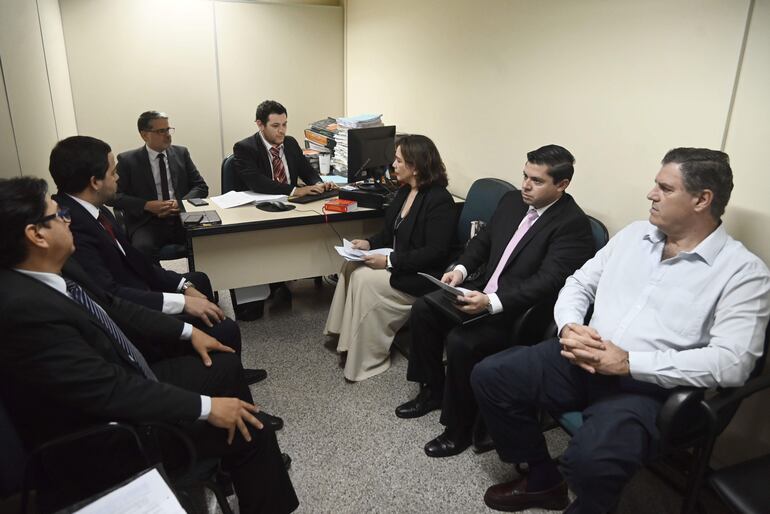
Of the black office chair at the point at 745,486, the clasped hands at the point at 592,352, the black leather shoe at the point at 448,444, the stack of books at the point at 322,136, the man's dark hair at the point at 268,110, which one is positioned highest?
the man's dark hair at the point at 268,110

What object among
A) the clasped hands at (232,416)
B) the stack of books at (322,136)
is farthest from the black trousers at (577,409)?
the stack of books at (322,136)

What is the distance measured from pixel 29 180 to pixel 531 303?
1700mm

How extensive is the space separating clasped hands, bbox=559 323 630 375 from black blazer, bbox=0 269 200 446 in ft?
3.73

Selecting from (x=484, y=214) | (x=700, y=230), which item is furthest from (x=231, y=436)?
(x=484, y=214)

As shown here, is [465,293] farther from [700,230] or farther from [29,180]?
[29,180]

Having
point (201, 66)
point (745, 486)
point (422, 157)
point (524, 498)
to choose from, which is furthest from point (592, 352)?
point (201, 66)

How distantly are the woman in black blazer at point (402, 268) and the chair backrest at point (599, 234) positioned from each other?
68 centimetres

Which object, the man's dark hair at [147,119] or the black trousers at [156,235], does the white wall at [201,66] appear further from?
the black trousers at [156,235]

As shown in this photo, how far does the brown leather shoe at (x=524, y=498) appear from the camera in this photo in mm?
1768

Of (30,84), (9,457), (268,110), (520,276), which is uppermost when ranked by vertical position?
(30,84)

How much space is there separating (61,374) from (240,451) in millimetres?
523

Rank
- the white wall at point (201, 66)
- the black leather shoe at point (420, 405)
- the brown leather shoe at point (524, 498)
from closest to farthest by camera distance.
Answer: the brown leather shoe at point (524, 498), the black leather shoe at point (420, 405), the white wall at point (201, 66)

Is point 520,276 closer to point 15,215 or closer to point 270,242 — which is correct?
point 270,242

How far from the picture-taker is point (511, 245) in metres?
2.18
